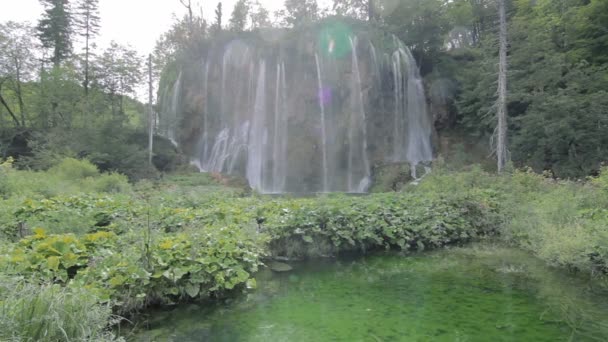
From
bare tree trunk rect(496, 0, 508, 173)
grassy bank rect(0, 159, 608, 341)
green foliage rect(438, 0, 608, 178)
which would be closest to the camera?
grassy bank rect(0, 159, 608, 341)

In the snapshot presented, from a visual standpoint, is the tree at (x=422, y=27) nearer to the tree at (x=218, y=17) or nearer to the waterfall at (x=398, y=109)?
the waterfall at (x=398, y=109)

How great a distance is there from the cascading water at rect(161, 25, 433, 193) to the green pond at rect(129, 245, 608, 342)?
50.4 feet

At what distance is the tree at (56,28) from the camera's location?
2680 cm

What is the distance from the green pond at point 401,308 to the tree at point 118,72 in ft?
79.4

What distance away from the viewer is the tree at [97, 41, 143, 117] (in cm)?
2609

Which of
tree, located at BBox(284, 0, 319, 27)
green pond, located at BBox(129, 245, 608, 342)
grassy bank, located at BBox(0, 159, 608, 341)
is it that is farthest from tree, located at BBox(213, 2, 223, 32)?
green pond, located at BBox(129, 245, 608, 342)

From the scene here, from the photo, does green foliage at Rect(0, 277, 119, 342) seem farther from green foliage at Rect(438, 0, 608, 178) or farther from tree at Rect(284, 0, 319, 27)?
tree at Rect(284, 0, 319, 27)

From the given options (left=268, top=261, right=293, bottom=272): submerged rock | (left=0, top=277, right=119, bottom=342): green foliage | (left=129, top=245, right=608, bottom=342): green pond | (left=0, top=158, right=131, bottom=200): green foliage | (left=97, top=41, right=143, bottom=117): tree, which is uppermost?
(left=97, top=41, right=143, bottom=117): tree

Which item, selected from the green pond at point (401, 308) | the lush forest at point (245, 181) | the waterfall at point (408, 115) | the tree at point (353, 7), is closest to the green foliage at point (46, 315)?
the lush forest at point (245, 181)

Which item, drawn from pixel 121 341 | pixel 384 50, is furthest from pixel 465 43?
pixel 121 341

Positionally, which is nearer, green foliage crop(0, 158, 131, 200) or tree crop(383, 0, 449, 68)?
green foliage crop(0, 158, 131, 200)

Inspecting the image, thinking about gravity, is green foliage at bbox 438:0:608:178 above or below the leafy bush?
above

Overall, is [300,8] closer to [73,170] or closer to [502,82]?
[502,82]

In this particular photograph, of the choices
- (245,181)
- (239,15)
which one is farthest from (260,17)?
(245,181)
